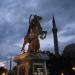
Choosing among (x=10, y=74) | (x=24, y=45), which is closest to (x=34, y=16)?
(x=24, y=45)

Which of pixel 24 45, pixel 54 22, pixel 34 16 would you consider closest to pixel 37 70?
pixel 24 45

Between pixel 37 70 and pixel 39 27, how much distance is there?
3447 millimetres

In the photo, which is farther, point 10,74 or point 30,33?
point 10,74

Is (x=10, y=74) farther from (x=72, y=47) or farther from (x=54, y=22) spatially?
(x=54, y=22)

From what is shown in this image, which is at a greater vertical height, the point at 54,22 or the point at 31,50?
the point at 54,22

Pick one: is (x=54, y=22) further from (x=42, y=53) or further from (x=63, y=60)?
(x=42, y=53)

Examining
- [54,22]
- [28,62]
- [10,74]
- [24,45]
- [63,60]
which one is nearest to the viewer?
[28,62]

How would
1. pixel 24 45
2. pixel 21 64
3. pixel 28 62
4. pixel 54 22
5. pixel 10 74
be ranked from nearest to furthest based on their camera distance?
1. pixel 28 62
2. pixel 21 64
3. pixel 24 45
4. pixel 10 74
5. pixel 54 22

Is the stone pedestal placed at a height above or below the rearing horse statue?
below

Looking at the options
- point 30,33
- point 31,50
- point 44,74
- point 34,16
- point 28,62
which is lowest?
point 44,74

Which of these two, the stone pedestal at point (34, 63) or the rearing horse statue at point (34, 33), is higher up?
the rearing horse statue at point (34, 33)

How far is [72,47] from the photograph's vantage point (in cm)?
3275

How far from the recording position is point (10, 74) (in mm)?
30797

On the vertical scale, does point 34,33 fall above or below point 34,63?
above
